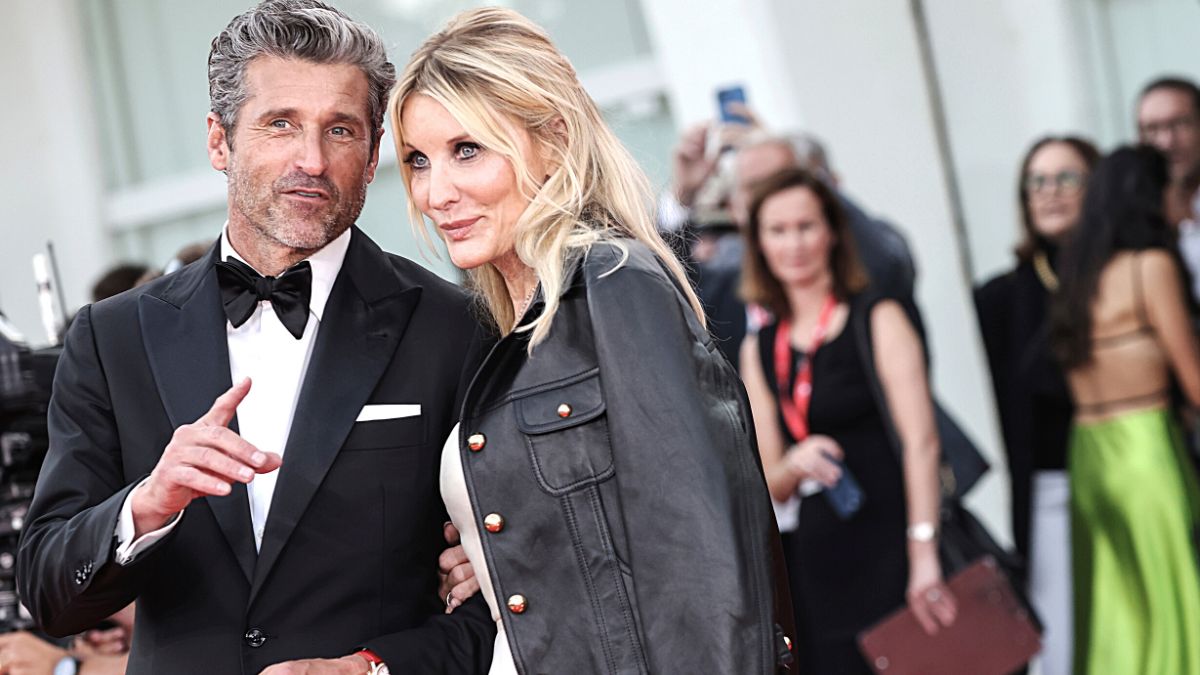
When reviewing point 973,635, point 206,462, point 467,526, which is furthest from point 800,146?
point 206,462

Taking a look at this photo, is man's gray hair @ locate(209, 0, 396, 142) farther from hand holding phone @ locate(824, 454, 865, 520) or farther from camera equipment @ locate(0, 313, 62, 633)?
hand holding phone @ locate(824, 454, 865, 520)

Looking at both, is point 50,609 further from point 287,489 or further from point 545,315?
point 545,315

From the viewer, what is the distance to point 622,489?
220 centimetres

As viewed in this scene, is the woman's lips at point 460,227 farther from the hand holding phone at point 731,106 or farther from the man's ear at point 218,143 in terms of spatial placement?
the hand holding phone at point 731,106

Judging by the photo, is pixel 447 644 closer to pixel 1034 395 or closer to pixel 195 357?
pixel 195 357

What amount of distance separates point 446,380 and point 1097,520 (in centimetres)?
347

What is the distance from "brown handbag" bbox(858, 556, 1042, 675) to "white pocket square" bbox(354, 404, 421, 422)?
108 inches

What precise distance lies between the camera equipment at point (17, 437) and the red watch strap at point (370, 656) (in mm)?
991

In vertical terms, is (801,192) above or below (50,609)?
above

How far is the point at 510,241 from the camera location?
8.02 feet

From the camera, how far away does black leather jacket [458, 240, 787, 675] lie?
6.98 ft

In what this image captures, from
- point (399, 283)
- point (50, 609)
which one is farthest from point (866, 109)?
point (50, 609)

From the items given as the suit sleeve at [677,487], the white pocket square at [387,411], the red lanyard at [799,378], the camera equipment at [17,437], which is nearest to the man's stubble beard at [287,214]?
the white pocket square at [387,411]

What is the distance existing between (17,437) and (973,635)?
3.02 metres
